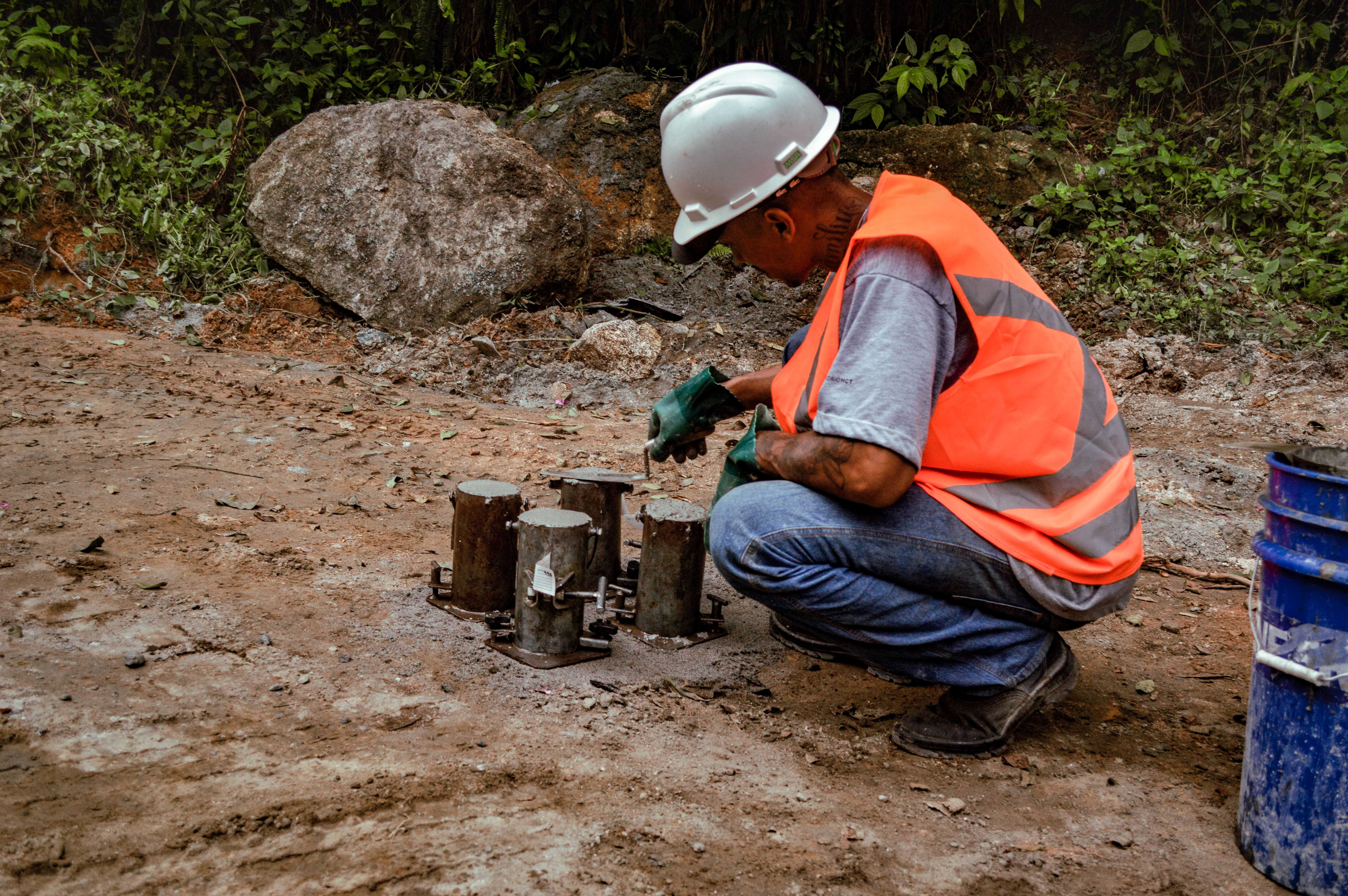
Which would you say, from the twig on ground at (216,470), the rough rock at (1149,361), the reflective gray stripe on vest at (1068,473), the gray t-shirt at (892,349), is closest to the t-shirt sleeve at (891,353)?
the gray t-shirt at (892,349)

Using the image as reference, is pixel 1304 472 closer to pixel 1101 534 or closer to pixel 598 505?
pixel 1101 534

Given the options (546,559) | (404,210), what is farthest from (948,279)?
(404,210)

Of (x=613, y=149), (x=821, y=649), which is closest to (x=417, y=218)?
(x=613, y=149)

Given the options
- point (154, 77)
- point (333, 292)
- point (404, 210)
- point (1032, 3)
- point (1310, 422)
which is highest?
point (1032, 3)

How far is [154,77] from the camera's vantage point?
298 inches

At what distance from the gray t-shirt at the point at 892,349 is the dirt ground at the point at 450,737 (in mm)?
730

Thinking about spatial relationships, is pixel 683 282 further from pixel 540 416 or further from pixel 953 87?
pixel 953 87

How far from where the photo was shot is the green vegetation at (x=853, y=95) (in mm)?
5824

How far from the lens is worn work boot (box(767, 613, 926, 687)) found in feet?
8.32

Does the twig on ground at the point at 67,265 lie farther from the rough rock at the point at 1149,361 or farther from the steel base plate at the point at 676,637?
the rough rock at the point at 1149,361

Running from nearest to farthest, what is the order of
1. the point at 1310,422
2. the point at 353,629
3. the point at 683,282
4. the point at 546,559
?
1. the point at 546,559
2. the point at 353,629
3. the point at 1310,422
4. the point at 683,282

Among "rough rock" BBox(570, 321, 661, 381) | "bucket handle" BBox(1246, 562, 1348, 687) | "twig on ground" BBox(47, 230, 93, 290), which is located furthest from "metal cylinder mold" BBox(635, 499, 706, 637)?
"twig on ground" BBox(47, 230, 93, 290)

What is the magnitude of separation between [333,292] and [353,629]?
3948 mm

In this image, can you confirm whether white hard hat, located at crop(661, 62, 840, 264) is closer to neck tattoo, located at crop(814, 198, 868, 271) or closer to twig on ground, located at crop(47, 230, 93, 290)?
neck tattoo, located at crop(814, 198, 868, 271)
